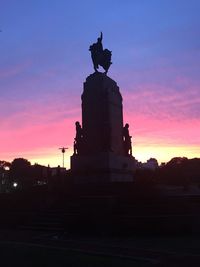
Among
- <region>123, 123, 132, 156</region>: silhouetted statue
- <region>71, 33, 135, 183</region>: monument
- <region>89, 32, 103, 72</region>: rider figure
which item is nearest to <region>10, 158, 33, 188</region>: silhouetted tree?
<region>123, 123, 132, 156</region>: silhouetted statue

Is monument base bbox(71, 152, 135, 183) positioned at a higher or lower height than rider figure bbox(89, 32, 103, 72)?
lower

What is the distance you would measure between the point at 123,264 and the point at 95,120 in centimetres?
1972

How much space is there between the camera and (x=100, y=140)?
31.8 meters

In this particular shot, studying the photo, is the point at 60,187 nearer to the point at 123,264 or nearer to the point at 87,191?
the point at 87,191

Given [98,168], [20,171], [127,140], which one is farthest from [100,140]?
[20,171]

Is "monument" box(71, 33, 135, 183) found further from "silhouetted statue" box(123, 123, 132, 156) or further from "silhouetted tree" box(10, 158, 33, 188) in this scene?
"silhouetted tree" box(10, 158, 33, 188)

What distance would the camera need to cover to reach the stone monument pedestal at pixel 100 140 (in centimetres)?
3099

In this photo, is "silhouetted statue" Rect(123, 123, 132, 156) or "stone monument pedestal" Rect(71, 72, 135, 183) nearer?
"stone monument pedestal" Rect(71, 72, 135, 183)

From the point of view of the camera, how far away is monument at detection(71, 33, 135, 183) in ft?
102

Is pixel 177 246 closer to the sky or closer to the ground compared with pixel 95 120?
closer to the ground

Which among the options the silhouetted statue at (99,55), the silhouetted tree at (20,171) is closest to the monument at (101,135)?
the silhouetted statue at (99,55)

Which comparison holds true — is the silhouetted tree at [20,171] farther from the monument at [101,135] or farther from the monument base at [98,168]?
the monument base at [98,168]

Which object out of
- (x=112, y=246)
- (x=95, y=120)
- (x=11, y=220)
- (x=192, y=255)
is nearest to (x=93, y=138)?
(x=95, y=120)

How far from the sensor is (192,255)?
48.8 ft
